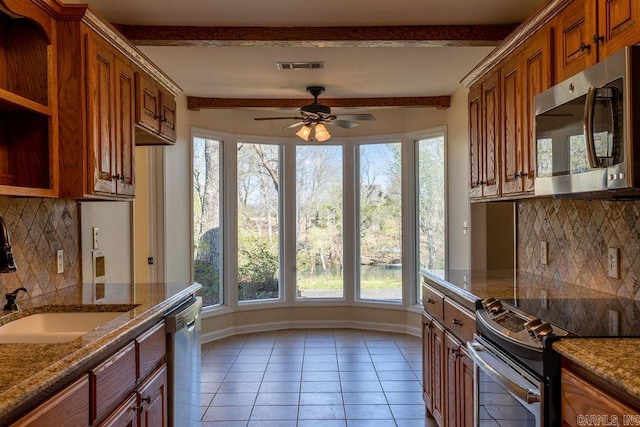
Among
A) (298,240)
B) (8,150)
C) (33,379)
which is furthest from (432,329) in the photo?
(298,240)

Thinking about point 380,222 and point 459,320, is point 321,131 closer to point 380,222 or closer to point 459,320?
point 380,222

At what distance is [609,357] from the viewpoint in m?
1.21

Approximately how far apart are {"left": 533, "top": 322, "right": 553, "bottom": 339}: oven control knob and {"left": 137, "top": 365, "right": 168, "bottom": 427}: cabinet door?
1.45m

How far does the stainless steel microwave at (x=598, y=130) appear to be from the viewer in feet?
4.78

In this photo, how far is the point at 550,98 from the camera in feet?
6.40

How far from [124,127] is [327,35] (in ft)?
4.51

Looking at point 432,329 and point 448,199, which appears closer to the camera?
point 432,329

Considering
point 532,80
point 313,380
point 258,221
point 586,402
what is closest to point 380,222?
point 258,221

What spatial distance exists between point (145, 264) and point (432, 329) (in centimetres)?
268

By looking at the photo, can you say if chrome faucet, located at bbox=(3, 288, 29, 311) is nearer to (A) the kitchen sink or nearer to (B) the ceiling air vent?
(A) the kitchen sink

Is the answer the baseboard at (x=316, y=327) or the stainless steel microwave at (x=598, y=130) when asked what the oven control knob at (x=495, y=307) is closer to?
the stainless steel microwave at (x=598, y=130)

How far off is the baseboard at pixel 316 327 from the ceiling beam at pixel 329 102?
2407 millimetres

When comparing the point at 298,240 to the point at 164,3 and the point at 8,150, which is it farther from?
the point at 8,150

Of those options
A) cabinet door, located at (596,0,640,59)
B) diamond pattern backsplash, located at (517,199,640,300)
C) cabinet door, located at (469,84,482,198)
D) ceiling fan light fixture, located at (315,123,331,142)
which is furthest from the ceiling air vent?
cabinet door, located at (596,0,640,59)
